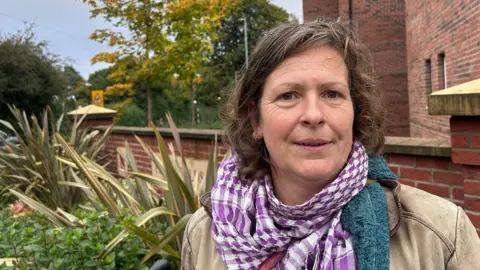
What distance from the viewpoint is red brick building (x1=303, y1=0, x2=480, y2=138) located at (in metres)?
7.30

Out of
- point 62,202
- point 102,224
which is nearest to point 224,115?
point 102,224

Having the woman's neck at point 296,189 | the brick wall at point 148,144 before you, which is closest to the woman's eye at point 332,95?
the woman's neck at point 296,189

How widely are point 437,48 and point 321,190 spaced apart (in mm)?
8935

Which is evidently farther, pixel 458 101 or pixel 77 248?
pixel 458 101

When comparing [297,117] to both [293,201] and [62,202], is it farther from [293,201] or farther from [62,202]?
[62,202]

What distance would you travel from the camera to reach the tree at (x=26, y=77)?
13336mm

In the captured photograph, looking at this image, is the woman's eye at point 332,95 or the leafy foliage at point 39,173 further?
the leafy foliage at point 39,173

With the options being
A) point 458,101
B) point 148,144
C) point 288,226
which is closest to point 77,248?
point 288,226

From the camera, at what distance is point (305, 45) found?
1.46 metres

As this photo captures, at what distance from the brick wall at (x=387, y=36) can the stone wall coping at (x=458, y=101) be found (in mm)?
10110

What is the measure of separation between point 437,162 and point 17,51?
13.6 m

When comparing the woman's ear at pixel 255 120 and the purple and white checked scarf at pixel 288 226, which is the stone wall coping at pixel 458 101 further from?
the woman's ear at pixel 255 120

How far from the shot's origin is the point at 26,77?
13.5 m

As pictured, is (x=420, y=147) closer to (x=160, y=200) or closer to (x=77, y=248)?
(x=160, y=200)
